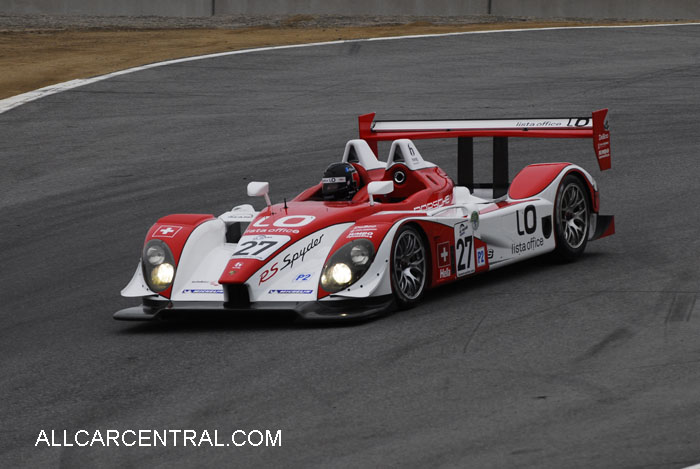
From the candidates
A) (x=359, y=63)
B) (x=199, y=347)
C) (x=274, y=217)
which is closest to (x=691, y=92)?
(x=359, y=63)

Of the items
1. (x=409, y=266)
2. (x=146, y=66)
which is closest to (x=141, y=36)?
(x=146, y=66)

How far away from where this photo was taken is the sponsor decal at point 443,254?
32.3ft

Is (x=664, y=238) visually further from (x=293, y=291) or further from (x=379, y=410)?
(x=379, y=410)

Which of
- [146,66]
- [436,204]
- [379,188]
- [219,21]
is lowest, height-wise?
[436,204]

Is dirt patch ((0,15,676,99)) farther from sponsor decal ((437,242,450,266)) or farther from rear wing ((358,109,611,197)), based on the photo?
sponsor decal ((437,242,450,266))

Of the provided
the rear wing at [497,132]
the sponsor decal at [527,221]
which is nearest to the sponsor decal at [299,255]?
the sponsor decal at [527,221]

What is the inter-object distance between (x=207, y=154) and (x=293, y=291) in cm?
915

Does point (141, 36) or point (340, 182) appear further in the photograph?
point (141, 36)

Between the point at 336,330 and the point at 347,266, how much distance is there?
1.72 ft

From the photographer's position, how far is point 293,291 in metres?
9.16

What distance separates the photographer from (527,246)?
10820 mm

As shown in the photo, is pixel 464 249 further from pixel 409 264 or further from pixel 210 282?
pixel 210 282

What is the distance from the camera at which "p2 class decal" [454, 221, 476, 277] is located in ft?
33.0

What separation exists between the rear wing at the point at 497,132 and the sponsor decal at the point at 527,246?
3.29 feet
